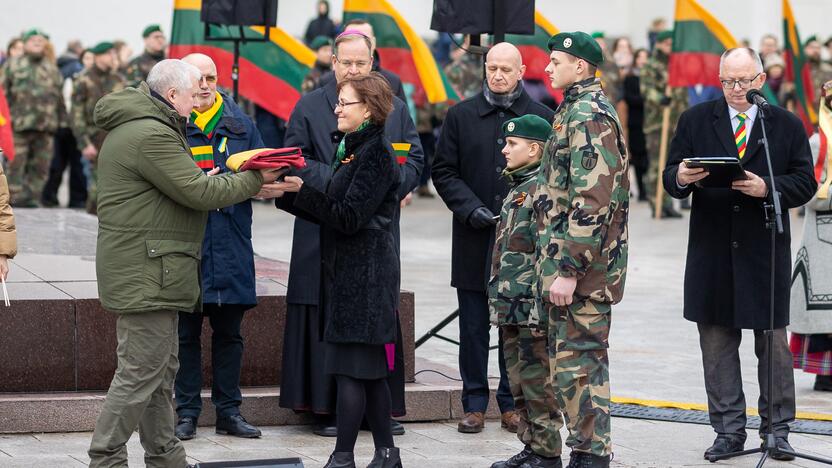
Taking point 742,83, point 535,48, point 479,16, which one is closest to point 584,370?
point 742,83

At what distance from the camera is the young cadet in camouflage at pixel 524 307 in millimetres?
6938

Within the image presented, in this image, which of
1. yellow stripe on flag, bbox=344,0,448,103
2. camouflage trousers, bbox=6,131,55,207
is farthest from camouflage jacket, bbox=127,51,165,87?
yellow stripe on flag, bbox=344,0,448,103

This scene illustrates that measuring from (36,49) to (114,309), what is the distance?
12.7 metres

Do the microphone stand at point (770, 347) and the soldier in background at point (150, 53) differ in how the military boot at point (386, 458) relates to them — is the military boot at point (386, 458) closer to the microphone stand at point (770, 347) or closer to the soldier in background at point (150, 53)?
the microphone stand at point (770, 347)

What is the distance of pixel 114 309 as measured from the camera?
6156 millimetres

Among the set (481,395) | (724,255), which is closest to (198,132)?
(481,395)

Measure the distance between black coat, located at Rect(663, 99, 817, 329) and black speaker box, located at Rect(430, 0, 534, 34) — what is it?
2.00 metres

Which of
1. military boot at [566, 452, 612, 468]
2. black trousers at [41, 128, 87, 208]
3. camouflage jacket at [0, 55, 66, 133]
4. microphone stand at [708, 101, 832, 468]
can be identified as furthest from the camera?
black trousers at [41, 128, 87, 208]

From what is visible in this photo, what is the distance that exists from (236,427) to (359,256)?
1.43m

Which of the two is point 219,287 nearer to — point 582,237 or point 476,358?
point 476,358

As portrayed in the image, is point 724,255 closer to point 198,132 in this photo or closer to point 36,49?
point 198,132

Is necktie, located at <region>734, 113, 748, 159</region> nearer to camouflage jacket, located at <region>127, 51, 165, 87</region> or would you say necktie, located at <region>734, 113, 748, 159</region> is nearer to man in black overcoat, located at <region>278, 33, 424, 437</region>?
man in black overcoat, located at <region>278, 33, 424, 437</region>

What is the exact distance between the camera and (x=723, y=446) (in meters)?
7.32

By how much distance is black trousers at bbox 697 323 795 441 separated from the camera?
7398 millimetres
